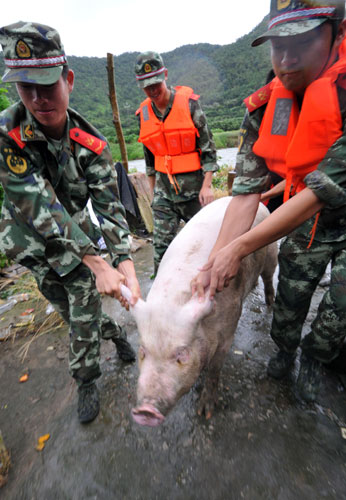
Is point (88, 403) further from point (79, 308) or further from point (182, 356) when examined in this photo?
point (182, 356)

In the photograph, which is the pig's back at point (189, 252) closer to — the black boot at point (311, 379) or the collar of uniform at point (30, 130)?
the black boot at point (311, 379)

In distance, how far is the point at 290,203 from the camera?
1.84 metres

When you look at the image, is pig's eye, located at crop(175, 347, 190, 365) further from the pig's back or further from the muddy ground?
the muddy ground

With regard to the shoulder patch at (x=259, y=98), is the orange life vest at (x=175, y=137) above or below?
below

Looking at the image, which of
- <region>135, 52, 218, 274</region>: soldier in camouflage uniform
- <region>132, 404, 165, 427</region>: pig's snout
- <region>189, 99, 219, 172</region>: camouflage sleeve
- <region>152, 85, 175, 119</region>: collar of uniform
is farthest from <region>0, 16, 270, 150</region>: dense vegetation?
<region>132, 404, 165, 427</region>: pig's snout

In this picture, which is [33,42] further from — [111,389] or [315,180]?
[111,389]

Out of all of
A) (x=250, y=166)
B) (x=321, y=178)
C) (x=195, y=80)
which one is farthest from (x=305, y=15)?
(x=195, y=80)

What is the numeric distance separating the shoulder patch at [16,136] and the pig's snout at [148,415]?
2.23m

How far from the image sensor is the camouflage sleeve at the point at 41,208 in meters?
2.22

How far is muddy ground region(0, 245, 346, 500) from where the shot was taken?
2.19 meters

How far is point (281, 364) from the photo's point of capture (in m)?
3.01

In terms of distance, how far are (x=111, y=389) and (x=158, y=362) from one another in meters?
1.41

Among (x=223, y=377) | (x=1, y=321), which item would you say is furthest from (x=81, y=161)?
(x=1, y=321)

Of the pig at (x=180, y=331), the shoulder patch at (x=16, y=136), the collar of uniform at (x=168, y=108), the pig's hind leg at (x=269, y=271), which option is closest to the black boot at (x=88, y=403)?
the pig at (x=180, y=331)
